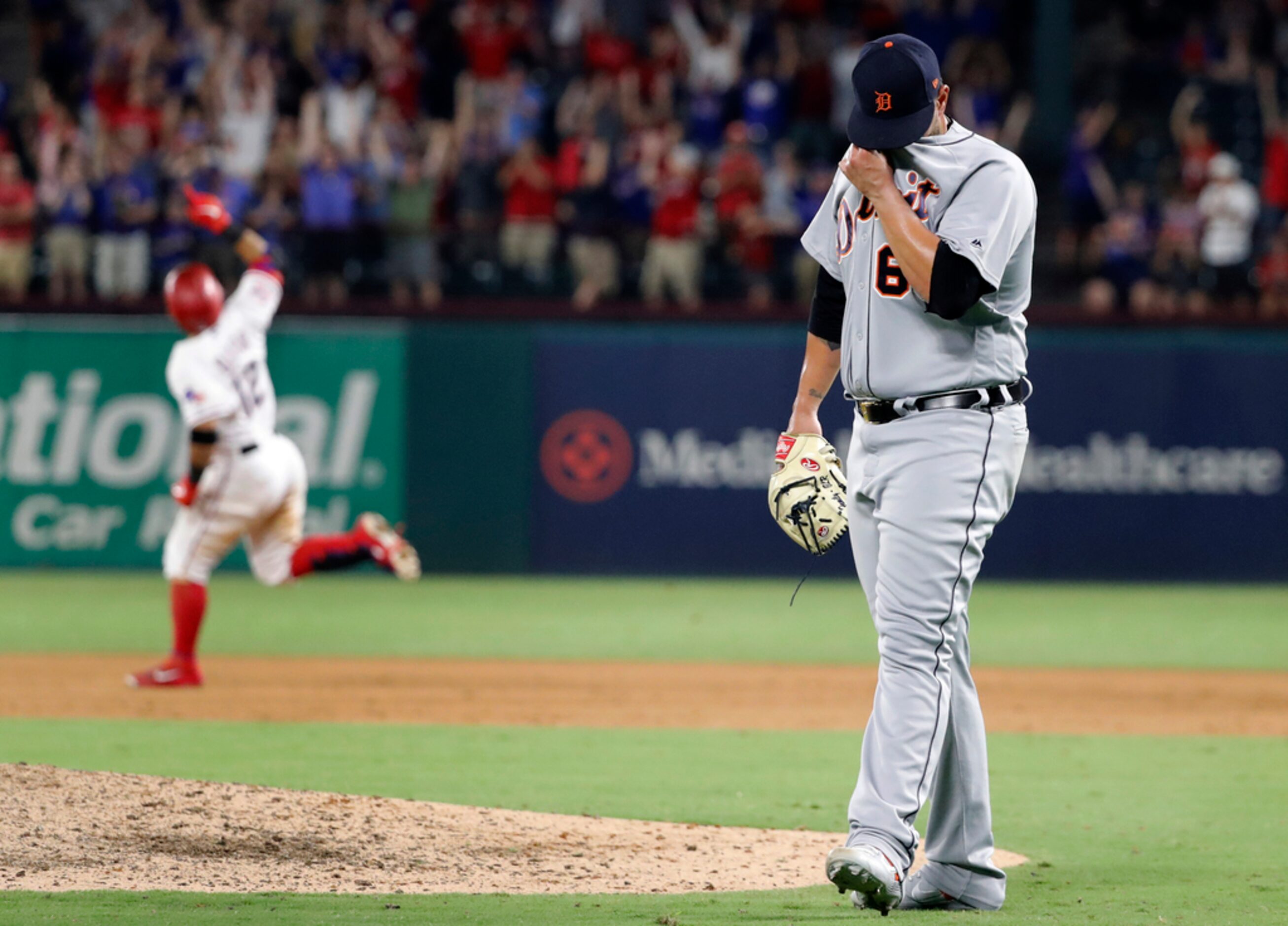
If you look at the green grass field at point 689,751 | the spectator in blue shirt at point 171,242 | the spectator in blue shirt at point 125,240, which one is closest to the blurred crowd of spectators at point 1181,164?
the green grass field at point 689,751

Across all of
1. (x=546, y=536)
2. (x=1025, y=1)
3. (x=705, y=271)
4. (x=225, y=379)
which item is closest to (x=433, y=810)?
(x=225, y=379)

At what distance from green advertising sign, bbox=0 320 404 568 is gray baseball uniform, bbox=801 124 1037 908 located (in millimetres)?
10527

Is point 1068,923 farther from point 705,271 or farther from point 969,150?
point 705,271

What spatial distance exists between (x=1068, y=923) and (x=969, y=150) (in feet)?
6.04

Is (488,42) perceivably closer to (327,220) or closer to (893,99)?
(327,220)

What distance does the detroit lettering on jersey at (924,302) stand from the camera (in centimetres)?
417

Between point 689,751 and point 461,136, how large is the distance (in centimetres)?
1007

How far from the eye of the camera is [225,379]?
353 inches

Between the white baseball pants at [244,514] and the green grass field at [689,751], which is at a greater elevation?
the white baseball pants at [244,514]

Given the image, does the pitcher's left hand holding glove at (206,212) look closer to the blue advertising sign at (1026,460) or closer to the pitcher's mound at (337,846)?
the pitcher's mound at (337,846)

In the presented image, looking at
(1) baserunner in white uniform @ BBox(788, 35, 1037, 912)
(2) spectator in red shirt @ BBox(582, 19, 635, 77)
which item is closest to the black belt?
(1) baserunner in white uniform @ BBox(788, 35, 1037, 912)

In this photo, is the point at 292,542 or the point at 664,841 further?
the point at 292,542

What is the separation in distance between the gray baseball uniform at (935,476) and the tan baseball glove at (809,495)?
60 millimetres

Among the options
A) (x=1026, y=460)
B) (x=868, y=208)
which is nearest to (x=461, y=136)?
(x=1026, y=460)
